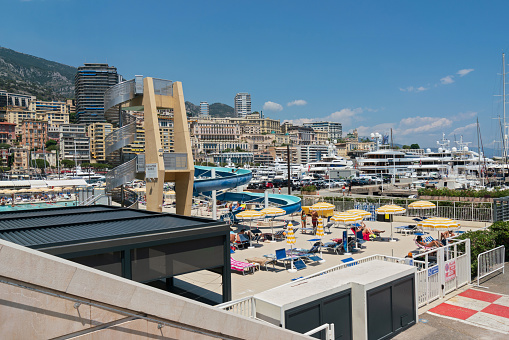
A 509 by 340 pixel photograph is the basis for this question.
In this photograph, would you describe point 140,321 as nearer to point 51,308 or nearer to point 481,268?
point 51,308

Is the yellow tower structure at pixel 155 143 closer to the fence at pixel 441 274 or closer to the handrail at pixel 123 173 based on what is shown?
the handrail at pixel 123 173

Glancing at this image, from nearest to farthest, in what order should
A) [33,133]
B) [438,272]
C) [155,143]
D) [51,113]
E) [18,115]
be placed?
[438,272] < [155,143] < [33,133] < [18,115] < [51,113]

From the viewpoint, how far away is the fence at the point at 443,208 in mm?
22328

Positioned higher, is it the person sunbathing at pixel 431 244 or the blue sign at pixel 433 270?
the blue sign at pixel 433 270

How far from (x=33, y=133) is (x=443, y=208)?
164364 millimetres

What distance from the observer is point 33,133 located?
154 metres

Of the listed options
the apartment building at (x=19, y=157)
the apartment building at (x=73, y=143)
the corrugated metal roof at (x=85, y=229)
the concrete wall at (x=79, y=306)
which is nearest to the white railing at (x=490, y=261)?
the corrugated metal roof at (x=85, y=229)

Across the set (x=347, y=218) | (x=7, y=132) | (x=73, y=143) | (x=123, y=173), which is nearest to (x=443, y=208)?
(x=347, y=218)

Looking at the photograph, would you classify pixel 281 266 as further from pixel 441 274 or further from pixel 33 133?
pixel 33 133

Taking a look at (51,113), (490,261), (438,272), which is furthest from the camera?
(51,113)

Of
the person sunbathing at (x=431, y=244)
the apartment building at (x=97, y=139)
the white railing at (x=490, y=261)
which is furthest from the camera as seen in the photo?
the apartment building at (x=97, y=139)

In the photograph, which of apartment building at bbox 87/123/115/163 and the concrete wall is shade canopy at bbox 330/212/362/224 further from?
apartment building at bbox 87/123/115/163

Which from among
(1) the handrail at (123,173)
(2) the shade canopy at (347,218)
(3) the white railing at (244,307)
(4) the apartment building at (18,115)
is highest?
(4) the apartment building at (18,115)

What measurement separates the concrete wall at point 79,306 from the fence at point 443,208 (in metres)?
22.3
